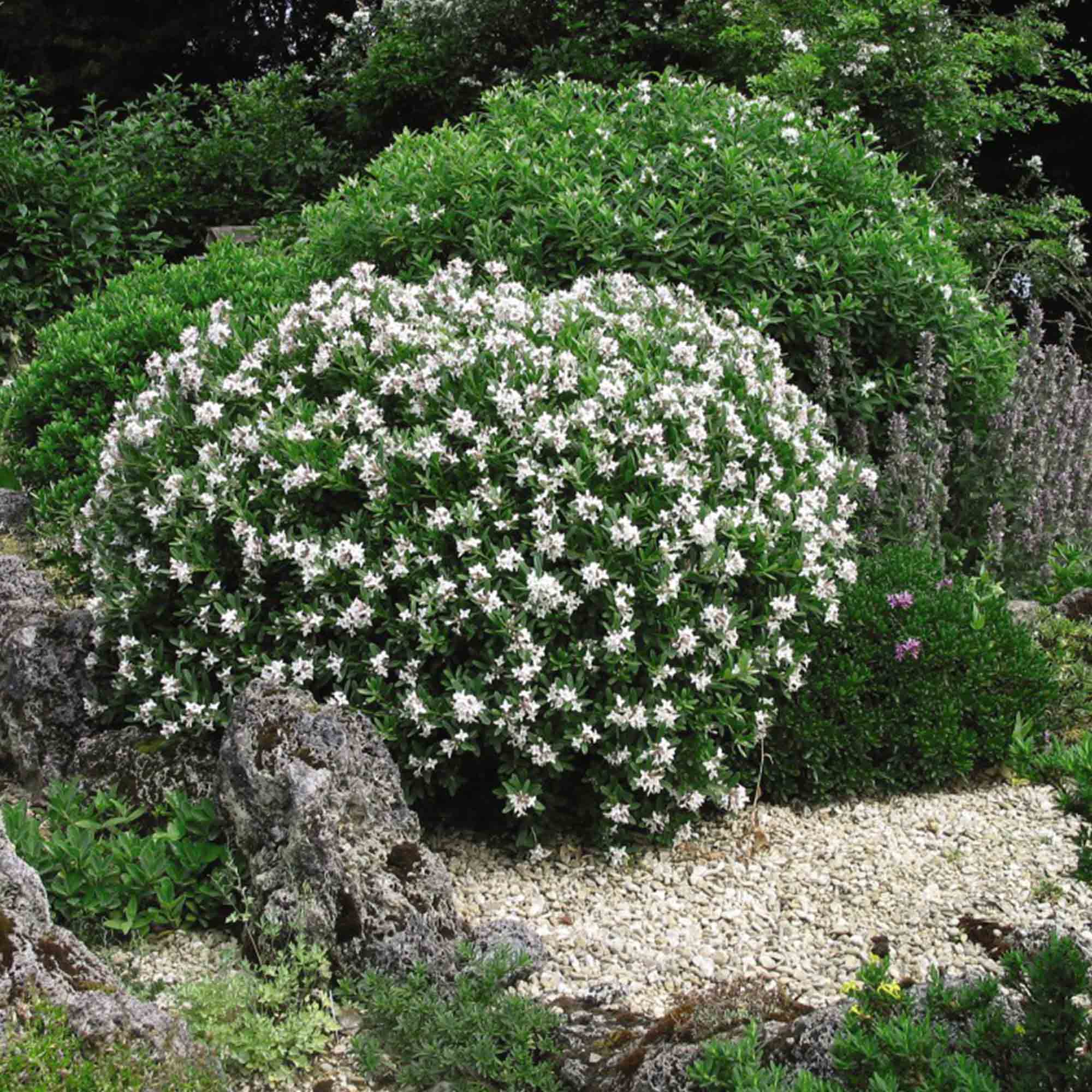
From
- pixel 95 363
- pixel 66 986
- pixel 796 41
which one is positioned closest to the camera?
pixel 66 986

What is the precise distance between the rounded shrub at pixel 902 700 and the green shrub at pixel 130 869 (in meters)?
1.91

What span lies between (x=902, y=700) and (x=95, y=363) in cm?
437

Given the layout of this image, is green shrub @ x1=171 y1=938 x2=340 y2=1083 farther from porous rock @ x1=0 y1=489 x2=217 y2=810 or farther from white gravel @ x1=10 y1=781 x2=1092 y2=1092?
porous rock @ x1=0 y1=489 x2=217 y2=810

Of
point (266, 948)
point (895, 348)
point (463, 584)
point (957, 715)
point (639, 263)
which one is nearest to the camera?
point (266, 948)

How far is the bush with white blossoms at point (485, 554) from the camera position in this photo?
12.9 ft

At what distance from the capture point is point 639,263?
5.74 metres

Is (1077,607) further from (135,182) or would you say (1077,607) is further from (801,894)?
(135,182)

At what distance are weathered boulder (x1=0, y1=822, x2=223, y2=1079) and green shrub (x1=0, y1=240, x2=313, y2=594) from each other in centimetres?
338

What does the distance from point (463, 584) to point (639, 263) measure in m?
2.30

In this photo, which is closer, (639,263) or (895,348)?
(639,263)

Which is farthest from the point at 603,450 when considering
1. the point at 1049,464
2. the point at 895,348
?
the point at 1049,464

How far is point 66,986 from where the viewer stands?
2779mm

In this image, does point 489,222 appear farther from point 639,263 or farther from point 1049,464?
point 1049,464

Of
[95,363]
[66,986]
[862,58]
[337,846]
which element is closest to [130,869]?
[337,846]
